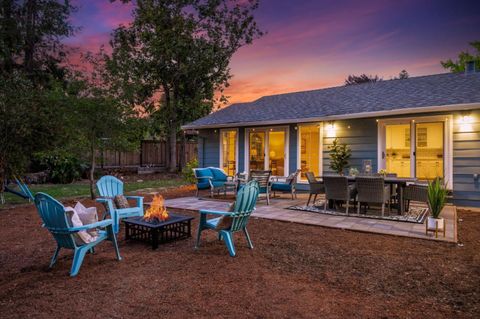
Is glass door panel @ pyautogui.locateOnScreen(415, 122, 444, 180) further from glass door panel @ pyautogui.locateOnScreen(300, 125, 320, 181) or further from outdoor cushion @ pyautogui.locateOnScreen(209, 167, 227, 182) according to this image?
outdoor cushion @ pyautogui.locateOnScreen(209, 167, 227, 182)

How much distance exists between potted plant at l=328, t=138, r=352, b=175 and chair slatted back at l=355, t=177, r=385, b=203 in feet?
9.99

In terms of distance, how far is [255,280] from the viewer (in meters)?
3.08

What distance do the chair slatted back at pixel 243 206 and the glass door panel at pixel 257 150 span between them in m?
6.76

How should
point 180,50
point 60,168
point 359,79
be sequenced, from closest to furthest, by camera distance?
1. point 60,168
2. point 180,50
3. point 359,79

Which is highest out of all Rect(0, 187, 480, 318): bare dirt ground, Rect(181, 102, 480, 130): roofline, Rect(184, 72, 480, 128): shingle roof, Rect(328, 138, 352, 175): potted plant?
Rect(184, 72, 480, 128): shingle roof

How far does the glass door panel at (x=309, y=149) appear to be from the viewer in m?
10.3

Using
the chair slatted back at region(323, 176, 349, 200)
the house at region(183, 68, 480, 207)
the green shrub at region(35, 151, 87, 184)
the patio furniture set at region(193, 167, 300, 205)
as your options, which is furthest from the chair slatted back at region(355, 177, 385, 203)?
the green shrub at region(35, 151, 87, 184)

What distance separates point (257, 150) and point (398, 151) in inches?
193

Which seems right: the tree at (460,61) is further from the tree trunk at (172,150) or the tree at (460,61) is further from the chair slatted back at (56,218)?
the chair slatted back at (56,218)

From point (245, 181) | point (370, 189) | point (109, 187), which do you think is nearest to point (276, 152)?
point (245, 181)

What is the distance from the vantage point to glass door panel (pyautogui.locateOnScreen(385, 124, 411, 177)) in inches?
428

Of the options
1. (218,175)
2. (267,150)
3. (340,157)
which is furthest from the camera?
(267,150)

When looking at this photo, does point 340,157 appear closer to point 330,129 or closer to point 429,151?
point 330,129

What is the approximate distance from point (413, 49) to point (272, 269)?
1197 centimetres
